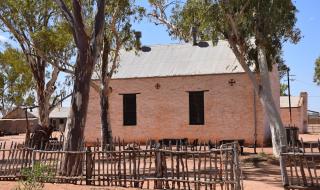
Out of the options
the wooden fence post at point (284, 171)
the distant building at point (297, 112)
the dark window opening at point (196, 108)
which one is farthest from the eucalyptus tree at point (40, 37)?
the distant building at point (297, 112)

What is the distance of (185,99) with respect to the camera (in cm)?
2786

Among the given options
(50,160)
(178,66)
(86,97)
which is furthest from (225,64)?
(50,160)

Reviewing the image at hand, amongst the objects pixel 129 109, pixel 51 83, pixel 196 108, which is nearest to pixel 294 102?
pixel 196 108

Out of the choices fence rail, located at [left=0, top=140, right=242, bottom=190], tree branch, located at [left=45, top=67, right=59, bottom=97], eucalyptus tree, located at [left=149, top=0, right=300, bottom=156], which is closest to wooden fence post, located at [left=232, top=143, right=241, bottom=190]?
fence rail, located at [left=0, top=140, right=242, bottom=190]

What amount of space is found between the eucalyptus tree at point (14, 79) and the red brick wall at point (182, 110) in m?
5.29

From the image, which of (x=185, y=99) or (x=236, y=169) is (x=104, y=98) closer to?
(x=185, y=99)

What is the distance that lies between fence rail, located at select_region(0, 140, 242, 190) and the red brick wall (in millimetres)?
13868

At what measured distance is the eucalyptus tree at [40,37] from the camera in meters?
23.7

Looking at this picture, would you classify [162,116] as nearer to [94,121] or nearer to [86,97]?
[94,121]

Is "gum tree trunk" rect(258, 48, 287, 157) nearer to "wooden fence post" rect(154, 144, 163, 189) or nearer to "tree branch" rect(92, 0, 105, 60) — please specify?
"tree branch" rect(92, 0, 105, 60)

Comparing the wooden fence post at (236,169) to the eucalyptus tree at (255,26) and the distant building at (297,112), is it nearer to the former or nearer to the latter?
the eucalyptus tree at (255,26)

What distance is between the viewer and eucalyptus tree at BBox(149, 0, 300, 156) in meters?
17.5

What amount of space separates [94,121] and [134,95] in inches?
129

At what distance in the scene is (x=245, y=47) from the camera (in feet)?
62.7
